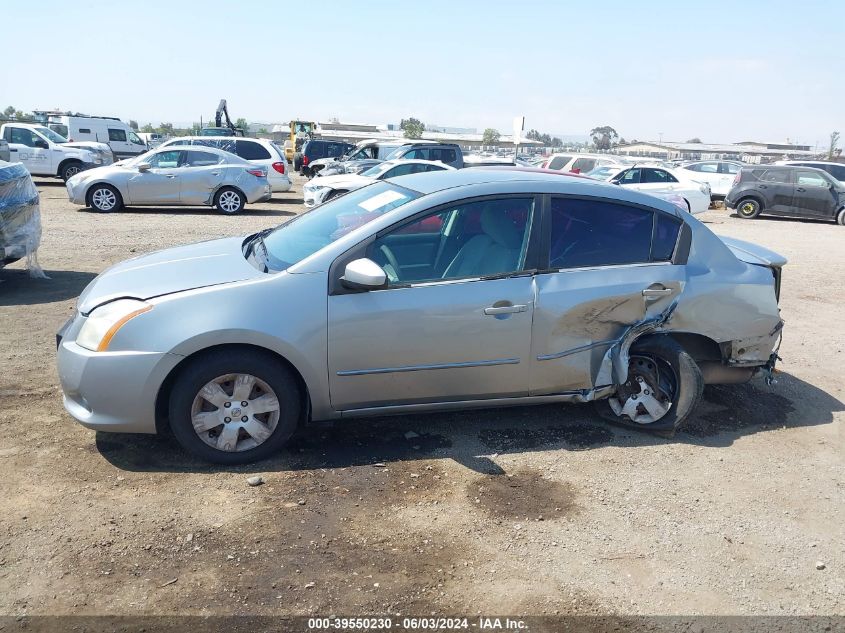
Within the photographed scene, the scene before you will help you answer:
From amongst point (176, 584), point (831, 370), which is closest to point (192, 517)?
point (176, 584)

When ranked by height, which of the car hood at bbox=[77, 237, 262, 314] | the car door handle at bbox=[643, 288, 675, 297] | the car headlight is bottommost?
the car headlight

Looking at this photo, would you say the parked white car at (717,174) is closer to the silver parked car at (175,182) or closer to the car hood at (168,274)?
the silver parked car at (175,182)

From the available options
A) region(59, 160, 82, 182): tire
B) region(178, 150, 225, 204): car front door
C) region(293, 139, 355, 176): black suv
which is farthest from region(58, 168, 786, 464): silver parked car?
region(293, 139, 355, 176): black suv

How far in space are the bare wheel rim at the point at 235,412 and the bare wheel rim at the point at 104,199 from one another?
12.9m

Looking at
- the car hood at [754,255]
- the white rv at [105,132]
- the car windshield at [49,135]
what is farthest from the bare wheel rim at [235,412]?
the white rv at [105,132]

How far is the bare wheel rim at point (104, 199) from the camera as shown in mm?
15227

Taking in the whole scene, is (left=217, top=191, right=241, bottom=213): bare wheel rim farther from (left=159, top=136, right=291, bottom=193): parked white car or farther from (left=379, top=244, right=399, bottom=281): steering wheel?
(left=379, top=244, right=399, bottom=281): steering wheel

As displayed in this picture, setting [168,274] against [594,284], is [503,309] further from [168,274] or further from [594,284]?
[168,274]

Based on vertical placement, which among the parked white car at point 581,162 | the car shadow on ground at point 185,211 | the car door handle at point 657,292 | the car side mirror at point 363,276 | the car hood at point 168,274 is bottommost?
the car shadow on ground at point 185,211

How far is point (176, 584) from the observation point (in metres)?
3.04

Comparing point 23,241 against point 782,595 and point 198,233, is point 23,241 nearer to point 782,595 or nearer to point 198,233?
point 198,233

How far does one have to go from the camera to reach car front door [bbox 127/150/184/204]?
15.5 meters

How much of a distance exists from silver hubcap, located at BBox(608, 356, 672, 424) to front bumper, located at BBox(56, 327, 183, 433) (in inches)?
111

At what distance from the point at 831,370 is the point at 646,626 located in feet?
14.2
